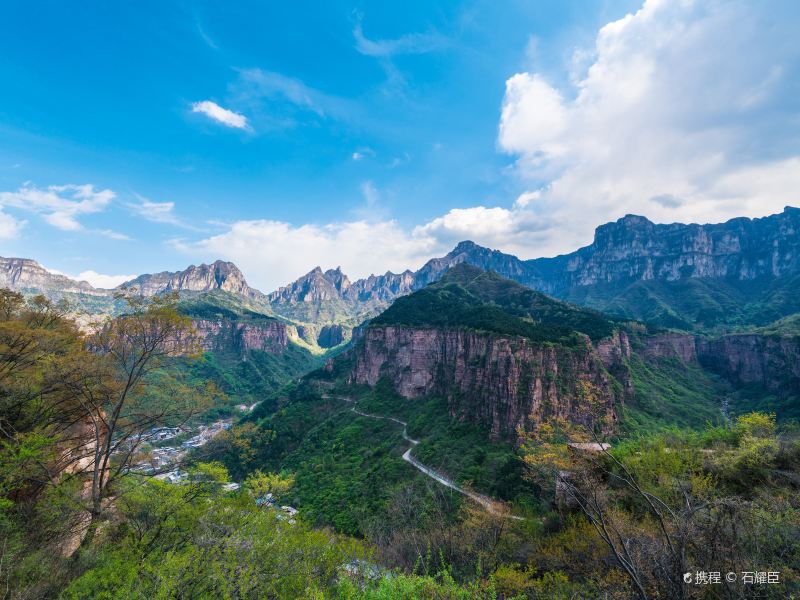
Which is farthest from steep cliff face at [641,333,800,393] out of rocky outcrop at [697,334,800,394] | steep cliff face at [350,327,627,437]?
steep cliff face at [350,327,627,437]

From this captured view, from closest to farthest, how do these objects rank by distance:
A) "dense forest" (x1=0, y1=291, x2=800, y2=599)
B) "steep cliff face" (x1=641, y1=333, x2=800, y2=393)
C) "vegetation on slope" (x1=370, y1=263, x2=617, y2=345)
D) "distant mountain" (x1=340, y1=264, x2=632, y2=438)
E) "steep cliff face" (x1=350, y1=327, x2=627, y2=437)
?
"dense forest" (x1=0, y1=291, x2=800, y2=599)
"steep cliff face" (x1=350, y1=327, x2=627, y2=437)
"distant mountain" (x1=340, y1=264, x2=632, y2=438)
"vegetation on slope" (x1=370, y1=263, x2=617, y2=345)
"steep cliff face" (x1=641, y1=333, x2=800, y2=393)

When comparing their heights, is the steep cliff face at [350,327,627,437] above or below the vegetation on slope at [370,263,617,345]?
below

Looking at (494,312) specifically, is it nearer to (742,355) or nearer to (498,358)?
(498,358)

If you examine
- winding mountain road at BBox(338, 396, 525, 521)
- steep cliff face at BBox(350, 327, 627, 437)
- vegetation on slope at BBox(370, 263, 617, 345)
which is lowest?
winding mountain road at BBox(338, 396, 525, 521)

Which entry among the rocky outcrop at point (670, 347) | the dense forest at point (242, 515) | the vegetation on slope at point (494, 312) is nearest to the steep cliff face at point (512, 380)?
the vegetation on slope at point (494, 312)

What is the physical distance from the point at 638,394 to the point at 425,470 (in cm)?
6662

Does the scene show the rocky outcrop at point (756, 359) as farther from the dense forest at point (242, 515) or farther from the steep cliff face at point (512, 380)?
the dense forest at point (242, 515)

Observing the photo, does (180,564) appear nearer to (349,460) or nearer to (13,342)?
(13,342)

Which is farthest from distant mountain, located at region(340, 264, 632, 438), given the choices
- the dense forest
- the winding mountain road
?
the winding mountain road

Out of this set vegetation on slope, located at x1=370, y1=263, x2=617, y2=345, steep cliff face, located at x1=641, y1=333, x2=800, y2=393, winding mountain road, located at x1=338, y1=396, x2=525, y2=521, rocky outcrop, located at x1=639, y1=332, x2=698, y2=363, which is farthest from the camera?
rocky outcrop, located at x1=639, y1=332, x2=698, y2=363

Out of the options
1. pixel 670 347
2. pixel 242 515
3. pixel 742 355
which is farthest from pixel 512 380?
pixel 742 355

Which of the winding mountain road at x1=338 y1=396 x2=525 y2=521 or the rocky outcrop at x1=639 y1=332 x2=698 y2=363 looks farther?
the rocky outcrop at x1=639 y1=332 x2=698 y2=363

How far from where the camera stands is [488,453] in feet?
193

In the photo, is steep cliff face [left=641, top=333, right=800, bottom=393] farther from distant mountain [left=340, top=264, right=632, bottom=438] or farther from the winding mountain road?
the winding mountain road
